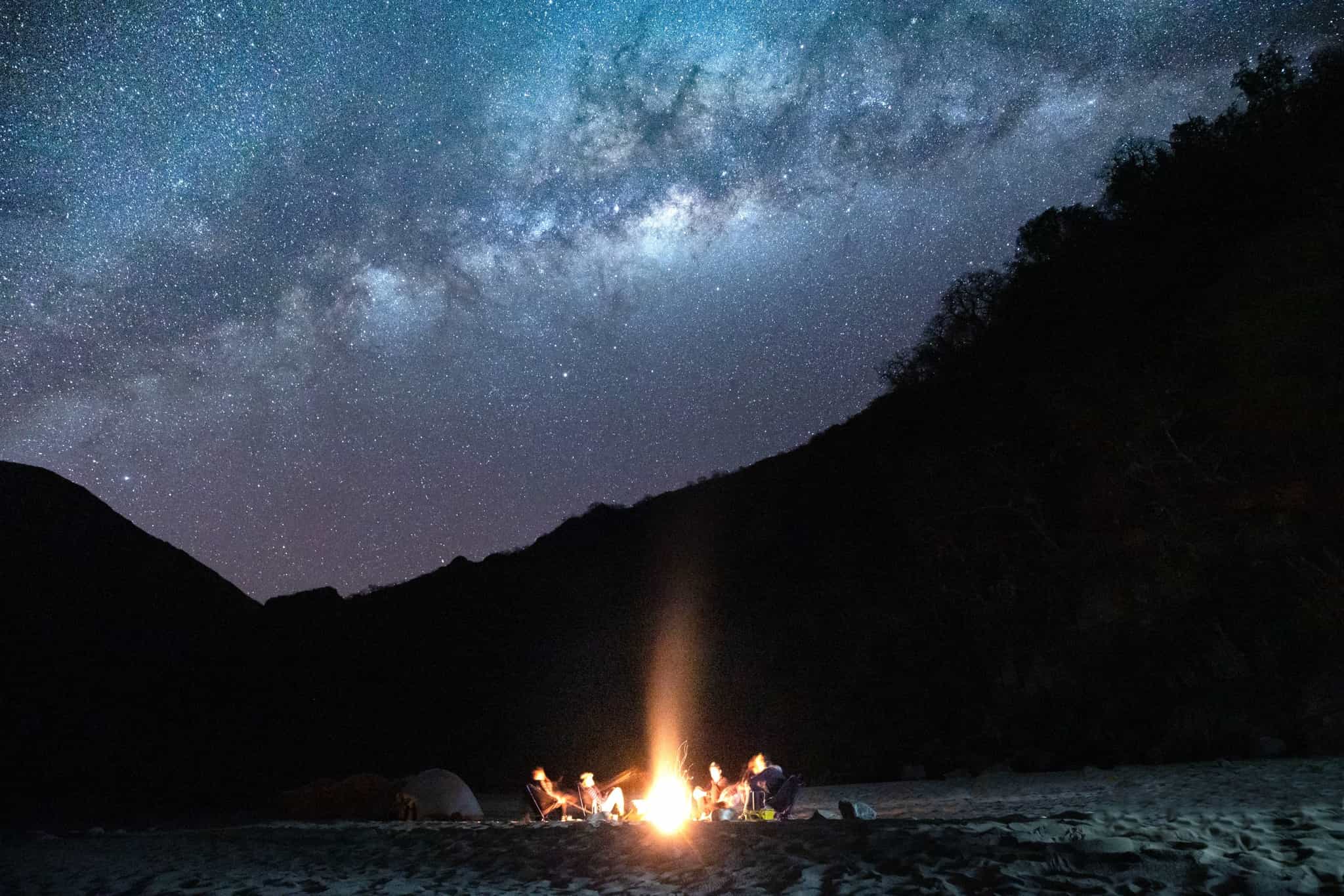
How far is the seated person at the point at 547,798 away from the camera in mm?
13883

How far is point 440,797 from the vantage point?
18.8 m

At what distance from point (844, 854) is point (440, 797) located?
15.4 m

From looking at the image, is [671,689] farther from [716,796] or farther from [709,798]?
[716,796]

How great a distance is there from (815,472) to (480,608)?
25.2m

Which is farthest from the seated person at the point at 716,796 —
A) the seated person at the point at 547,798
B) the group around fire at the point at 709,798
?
the seated person at the point at 547,798

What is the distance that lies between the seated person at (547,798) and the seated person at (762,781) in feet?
11.5

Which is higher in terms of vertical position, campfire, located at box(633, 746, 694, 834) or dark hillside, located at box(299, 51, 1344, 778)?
dark hillside, located at box(299, 51, 1344, 778)

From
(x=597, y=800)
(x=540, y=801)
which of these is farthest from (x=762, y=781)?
(x=540, y=801)

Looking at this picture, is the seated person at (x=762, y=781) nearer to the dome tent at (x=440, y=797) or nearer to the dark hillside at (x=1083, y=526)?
the dome tent at (x=440, y=797)

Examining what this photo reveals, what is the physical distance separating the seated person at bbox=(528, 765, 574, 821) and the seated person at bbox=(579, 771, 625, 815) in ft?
1.09

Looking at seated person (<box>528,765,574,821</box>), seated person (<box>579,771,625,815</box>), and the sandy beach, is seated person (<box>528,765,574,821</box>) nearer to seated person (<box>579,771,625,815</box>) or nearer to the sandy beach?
seated person (<box>579,771,625,815</box>)

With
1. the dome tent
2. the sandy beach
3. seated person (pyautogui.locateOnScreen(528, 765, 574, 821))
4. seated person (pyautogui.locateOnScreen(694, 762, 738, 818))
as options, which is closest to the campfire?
seated person (pyautogui.locateOnScreen(694, 762, 738, 818))

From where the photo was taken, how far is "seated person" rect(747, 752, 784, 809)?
1260 cm

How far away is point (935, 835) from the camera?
6336mm
